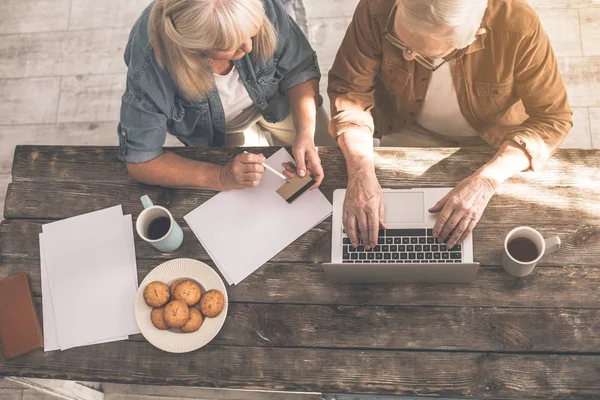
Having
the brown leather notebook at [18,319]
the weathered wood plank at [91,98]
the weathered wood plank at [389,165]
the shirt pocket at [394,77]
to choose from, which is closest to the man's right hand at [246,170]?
the weathered wood plank at [389,165]

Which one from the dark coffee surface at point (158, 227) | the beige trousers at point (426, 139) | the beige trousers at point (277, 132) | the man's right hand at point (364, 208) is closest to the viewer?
the man's right hand at point (364, 208)

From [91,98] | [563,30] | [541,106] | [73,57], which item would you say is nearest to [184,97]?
[541,106]

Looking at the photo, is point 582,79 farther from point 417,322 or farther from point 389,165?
point 417,322

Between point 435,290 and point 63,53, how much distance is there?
7.84 ft

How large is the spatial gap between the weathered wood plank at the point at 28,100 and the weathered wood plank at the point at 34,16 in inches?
11.9

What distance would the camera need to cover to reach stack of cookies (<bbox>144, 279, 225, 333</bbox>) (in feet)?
4.94

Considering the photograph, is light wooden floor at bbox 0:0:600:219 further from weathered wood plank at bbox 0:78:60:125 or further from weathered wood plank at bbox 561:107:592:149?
weathered wood plank at bbox 561:107:592:149

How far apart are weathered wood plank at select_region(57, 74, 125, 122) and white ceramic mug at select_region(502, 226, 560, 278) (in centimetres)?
209

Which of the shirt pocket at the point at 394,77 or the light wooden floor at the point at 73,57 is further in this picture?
the light wooden floor at the point at 73,57

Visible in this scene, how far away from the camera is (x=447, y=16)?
4.29 feet

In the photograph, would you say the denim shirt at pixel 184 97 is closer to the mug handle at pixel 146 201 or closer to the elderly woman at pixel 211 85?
the elderly woman at pixel 211 85

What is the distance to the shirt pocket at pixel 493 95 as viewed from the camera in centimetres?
164

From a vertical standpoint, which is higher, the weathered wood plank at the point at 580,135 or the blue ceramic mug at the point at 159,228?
the weathered wood plank at the point at 580,135

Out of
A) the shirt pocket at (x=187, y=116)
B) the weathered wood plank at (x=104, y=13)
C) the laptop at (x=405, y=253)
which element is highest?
the weathered wood plank at (x=104, y=13)
